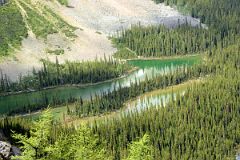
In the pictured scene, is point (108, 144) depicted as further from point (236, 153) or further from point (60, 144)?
point (60, 144)

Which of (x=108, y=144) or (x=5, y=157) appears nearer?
(x=5, y=157)

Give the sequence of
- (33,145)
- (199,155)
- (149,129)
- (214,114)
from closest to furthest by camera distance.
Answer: (33,145), (199,155), (149,129), (214,114)

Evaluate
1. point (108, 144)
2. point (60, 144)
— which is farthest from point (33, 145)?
point (108, 144)

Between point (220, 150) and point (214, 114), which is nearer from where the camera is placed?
point (220, 150)

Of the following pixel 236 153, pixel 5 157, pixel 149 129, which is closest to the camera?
pixel 5 157

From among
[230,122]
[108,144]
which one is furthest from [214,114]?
[108,144]

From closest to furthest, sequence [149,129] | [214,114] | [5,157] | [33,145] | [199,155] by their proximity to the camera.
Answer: [33,145] → [5,157] → [199,155] → [149,129] → [214,114]

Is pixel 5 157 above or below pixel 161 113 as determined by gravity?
above

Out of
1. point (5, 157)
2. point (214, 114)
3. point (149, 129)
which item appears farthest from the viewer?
point (214, 114)

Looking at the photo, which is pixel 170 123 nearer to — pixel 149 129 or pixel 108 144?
pixel 149 129
